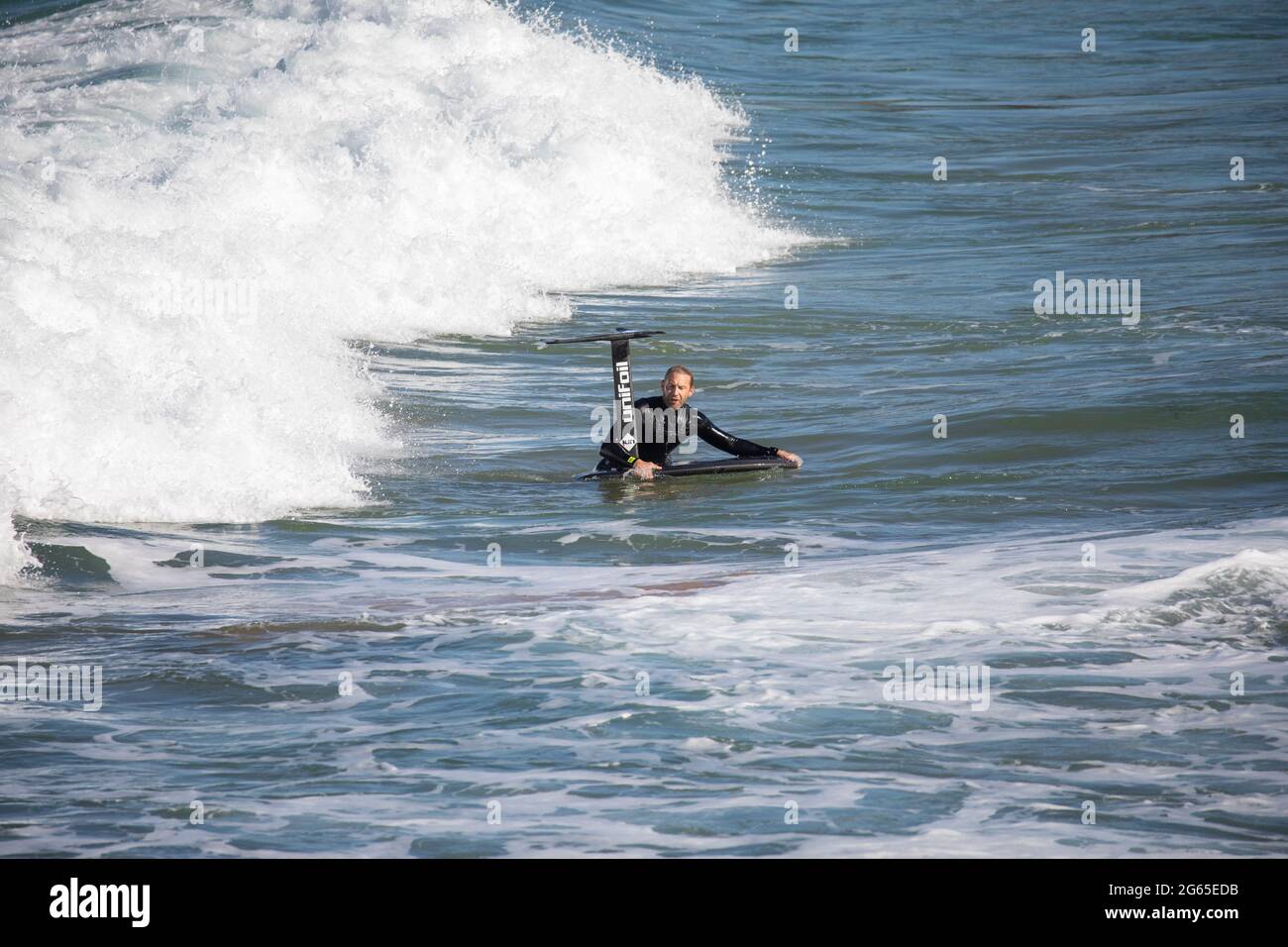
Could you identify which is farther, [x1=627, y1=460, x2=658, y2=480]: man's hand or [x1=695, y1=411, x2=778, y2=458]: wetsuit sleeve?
[x1=695, y1=411, x2=778, y2=458]: wetsuit sleeve

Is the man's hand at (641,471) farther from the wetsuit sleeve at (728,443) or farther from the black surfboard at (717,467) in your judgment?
the wetsuit sleeve at (728,443)

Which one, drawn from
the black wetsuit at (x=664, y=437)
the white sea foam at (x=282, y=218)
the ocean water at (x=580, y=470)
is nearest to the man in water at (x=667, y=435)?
the black wetsuit at (x=664, y=437)

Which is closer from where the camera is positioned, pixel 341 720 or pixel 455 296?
pixel 341 720

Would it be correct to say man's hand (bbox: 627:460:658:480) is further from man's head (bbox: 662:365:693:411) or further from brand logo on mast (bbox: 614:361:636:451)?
man's head (bbox: 662:365:693:411)

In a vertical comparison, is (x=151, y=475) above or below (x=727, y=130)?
below

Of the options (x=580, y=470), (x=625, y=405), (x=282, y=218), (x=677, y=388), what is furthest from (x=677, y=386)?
(x=282, y=218)

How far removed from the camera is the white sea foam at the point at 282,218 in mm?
11102

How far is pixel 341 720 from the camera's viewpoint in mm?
6762

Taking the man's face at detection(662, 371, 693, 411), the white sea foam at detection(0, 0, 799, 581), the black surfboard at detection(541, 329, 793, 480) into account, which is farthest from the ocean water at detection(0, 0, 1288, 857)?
the man's face at detection(662, 371, 693, 411)

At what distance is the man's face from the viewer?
11070 mm
